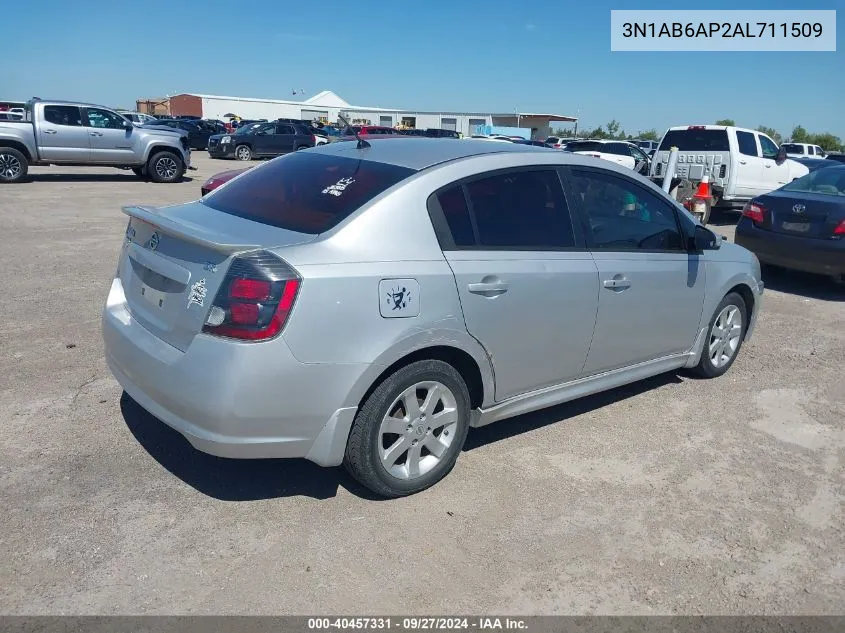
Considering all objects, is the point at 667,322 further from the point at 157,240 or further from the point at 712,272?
the point at 157,240

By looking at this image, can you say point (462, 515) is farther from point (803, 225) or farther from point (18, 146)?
point (18, 146)

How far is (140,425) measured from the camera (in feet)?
13.6

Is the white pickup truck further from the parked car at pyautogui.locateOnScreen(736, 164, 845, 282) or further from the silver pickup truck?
the silver pickup truck

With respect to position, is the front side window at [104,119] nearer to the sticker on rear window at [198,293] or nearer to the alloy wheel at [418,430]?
the sticker on rear window at [198,293]

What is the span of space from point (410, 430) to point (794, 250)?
6542mm

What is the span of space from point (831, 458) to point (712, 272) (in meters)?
1.42

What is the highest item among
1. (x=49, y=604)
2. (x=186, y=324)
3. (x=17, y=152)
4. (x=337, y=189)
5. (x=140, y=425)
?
(x=17, y=152)

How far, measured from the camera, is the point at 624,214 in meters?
4.46

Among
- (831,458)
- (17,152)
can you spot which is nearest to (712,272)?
(831,458)

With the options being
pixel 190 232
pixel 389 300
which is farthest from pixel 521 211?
pixel 190 232

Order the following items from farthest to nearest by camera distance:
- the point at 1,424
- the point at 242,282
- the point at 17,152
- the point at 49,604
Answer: the point at 17,152 < the point at 1,424 < the point at 242,282 < the point at 49,604

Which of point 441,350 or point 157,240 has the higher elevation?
point 157,240

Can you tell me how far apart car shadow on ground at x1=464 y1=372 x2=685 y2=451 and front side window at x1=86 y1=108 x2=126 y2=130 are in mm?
16233

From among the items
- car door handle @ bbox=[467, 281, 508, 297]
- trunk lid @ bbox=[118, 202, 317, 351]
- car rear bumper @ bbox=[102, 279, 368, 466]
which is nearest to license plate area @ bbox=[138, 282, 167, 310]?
trunk lid @ bbox=[118, 202, 317, 351]
